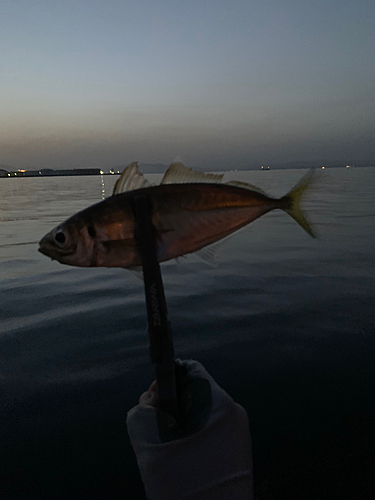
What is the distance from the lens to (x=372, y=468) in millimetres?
3752

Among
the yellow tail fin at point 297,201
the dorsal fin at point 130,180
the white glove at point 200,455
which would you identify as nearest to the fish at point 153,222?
the dorsal fin at point 130,180

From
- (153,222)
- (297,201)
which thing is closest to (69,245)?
(153,222)

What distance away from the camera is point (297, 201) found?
1.96 metres

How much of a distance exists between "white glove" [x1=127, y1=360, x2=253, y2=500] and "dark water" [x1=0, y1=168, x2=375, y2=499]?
1308 mm

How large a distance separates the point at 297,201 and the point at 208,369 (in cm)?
430

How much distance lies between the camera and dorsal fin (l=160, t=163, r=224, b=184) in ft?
5.69

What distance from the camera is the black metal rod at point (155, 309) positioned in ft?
5.16

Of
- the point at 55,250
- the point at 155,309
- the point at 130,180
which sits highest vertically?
the point at 130,180

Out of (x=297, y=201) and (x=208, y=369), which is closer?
(x=297, y=201)

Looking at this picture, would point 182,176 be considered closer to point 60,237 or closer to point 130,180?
point 130,180

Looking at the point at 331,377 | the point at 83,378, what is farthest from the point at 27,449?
the point at 331,377

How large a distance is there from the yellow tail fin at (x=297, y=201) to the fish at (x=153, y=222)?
0.36 meters

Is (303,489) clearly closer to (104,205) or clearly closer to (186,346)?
(186,346)

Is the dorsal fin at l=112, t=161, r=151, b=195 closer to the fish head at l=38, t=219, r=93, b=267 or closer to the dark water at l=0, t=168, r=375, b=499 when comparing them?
the fish head at l=38, t=219, r=93, b=267
